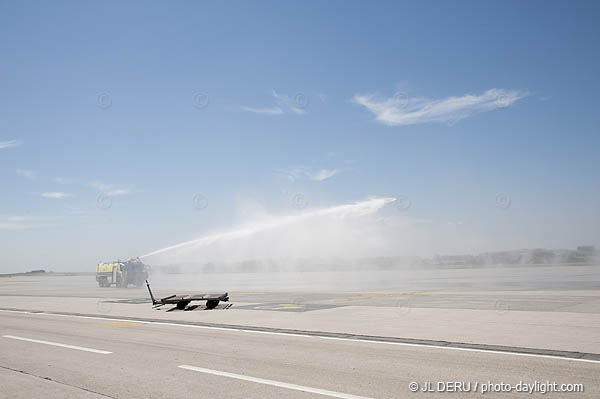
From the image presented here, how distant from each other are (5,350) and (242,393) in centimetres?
868

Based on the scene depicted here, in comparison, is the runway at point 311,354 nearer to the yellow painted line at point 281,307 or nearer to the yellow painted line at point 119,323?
the yellow painted line at point 119,323

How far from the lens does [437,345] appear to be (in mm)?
11680

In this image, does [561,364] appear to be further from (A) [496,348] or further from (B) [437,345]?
(B) [437,345]

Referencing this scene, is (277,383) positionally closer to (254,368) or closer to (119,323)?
(254,368)

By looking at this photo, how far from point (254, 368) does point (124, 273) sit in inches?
1871

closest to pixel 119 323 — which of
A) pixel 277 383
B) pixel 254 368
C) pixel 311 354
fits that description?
pixel 311 354

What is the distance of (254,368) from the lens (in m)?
9.70

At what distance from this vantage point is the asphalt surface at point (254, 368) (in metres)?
8.08

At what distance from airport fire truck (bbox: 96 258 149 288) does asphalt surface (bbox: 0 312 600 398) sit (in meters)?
41.1

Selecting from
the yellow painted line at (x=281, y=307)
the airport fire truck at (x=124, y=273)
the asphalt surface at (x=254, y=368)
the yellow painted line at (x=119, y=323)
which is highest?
the airport fire truck at (x=124, y=273)

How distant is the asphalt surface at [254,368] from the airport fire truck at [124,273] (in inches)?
1616

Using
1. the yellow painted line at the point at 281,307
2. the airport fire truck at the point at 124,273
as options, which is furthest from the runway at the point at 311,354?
the airport fire truck at the point at 124,273

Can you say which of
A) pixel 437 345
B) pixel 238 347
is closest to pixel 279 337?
pixel 238 347

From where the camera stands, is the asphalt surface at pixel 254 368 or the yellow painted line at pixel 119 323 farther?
the yellow painted line at pixel 119 323
